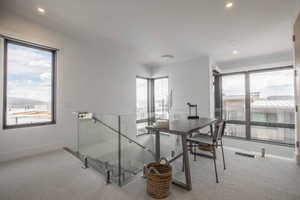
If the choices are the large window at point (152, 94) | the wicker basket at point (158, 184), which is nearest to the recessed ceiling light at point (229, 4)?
the wicker basket at point (158, 184)

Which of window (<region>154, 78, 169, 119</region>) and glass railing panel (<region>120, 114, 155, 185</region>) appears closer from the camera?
glass railing panel (<region>120, 114, 155, 185</region>)

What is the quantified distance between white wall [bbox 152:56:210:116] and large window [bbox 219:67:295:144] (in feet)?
4.01

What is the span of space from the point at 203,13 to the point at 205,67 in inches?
92.4

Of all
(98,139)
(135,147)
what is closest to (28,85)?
(98,139)

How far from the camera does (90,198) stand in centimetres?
163

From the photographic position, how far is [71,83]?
3.22 metres

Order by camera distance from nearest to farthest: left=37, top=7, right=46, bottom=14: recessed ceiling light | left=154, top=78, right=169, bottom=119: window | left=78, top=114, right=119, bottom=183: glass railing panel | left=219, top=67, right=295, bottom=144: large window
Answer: left=37, top=7, right=46, bottom=14: recessed ceiling light
left=78, top=114, right=119, bottom=183: glass railing panel
left=219, top=67, right=295, bottom=144: large window
left=154, top=78, right=169, bottom=119: window

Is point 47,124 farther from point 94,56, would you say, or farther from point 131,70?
point 131,70

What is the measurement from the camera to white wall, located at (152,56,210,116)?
4.48m

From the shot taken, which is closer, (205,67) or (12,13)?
(12,13)

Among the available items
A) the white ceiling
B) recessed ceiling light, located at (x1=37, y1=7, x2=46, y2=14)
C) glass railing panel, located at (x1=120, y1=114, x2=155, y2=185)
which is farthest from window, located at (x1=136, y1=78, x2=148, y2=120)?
recessed ceiling light, located at (x1=37, y1=7, x2=46, y2=14)

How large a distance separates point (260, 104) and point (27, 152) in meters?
6.50

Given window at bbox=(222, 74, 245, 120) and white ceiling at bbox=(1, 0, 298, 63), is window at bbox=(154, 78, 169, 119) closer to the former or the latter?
white ceiling at bbox=(1, 0, 298, 63)

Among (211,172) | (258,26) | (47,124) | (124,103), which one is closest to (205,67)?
(258,26)
